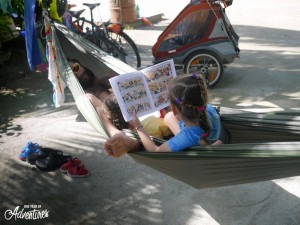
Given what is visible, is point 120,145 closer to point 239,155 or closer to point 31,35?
point 239,155

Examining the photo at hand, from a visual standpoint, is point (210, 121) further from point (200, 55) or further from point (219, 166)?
point (200, 55)

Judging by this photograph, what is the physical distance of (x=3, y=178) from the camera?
2.69 meters

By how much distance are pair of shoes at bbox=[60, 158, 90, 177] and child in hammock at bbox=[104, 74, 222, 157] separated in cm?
89

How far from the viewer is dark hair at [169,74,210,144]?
5.37 feet

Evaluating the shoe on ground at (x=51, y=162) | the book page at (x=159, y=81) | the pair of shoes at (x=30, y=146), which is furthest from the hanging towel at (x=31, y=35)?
the book page at (x=159, y=81)

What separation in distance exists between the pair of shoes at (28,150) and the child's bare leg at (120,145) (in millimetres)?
1308

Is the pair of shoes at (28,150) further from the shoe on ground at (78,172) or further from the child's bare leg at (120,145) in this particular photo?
the child's bare leg at (120,145)

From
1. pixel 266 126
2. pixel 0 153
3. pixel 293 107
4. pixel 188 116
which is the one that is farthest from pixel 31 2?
pixel 293 107

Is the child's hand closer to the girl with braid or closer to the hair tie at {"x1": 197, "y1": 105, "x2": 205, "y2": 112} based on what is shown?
the girl with braid

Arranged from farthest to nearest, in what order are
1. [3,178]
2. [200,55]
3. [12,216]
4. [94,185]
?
[200,55]
[3,178]
[94,185]
[12,216]

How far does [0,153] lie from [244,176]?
229 cm

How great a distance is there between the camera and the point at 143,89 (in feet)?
6.26

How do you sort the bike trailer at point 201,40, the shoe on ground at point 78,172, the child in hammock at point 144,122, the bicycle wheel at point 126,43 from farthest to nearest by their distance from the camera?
the bicycle wheel at point 126,43, the bike trailer at point 201,40, the shoe on ground at point 78,172, the child in hammock at point 144,122

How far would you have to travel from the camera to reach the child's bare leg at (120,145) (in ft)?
5.88
